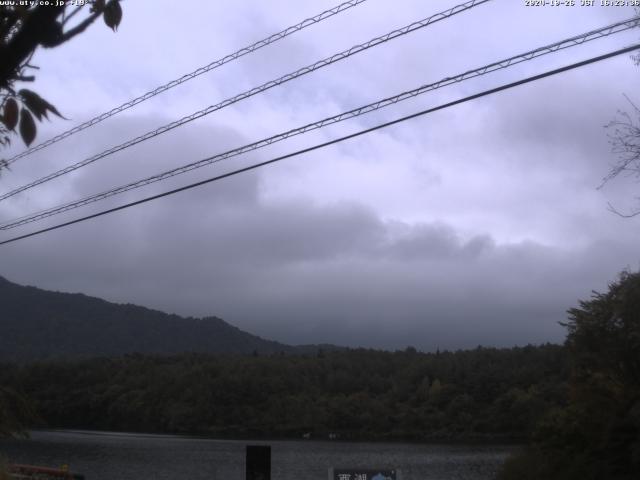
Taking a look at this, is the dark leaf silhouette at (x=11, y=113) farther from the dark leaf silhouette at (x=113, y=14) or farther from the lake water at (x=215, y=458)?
the lake water at (x=215, y=458)

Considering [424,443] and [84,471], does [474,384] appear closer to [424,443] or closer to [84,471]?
[424,443]

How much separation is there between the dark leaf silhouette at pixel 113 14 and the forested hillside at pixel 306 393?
6296cm

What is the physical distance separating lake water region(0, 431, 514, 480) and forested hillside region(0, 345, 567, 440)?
7.24 meters

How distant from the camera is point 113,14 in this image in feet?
12.4

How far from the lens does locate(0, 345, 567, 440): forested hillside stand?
225 feet

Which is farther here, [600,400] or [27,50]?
[600,400]

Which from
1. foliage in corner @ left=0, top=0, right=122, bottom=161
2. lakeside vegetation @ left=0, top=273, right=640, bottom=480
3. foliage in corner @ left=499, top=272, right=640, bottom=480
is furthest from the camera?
lakeside vegetation @ left=0, top=273, right=640, bottom=480

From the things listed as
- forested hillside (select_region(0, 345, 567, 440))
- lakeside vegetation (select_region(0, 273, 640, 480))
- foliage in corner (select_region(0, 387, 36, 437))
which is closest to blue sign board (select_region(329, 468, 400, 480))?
foliage in corner (select_region(0, 387, 36, 437))

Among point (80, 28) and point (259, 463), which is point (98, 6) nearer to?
point (80, 28)

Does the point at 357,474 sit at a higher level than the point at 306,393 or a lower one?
lower

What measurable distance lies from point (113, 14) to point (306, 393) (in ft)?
275

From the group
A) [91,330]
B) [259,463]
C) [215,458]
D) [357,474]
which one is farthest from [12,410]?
[91,330]

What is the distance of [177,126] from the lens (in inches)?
536

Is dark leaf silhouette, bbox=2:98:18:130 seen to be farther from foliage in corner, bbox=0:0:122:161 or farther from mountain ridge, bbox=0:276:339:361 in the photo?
mountain ridge, bbox=0:276:339:361
